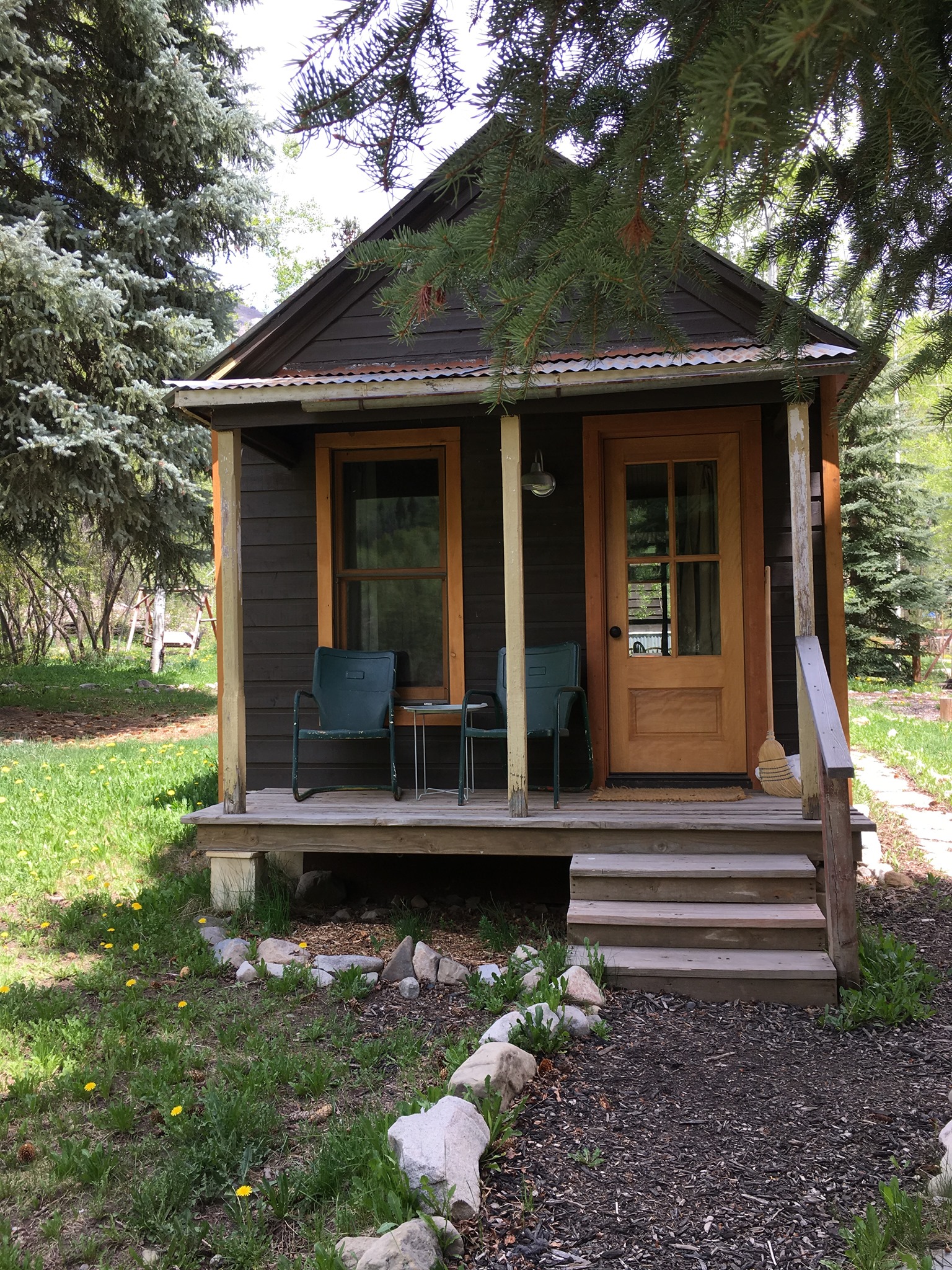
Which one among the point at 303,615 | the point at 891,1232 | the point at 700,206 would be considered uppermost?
the point at 700,206

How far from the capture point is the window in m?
5.74

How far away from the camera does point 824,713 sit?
3867 millimetres

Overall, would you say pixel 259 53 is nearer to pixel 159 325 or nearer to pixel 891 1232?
pixel 159 325

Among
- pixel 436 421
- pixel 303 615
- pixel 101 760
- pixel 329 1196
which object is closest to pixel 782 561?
pixel 436 421

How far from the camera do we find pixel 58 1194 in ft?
8.38

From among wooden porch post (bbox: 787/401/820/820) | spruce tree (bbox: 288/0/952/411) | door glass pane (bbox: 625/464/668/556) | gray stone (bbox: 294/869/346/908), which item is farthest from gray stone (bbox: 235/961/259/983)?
door glass pane (bbox: 625/464/668/556)

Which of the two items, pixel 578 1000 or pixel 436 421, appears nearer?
pixel 578 1000

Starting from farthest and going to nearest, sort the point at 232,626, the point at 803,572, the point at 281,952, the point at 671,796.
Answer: the point at 671,796, the point at 232,626, the point at 803,572, the point at 281,952

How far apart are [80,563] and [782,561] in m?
13.6

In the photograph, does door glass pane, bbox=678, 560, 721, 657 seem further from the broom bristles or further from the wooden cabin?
the broom bristles

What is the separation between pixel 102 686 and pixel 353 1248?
37.7 feet

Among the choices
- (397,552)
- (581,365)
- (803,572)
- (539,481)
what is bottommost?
(803,572)

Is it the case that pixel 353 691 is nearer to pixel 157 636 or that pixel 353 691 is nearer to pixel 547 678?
pixel 547 678

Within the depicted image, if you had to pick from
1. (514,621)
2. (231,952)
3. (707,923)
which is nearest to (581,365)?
(514,621)
